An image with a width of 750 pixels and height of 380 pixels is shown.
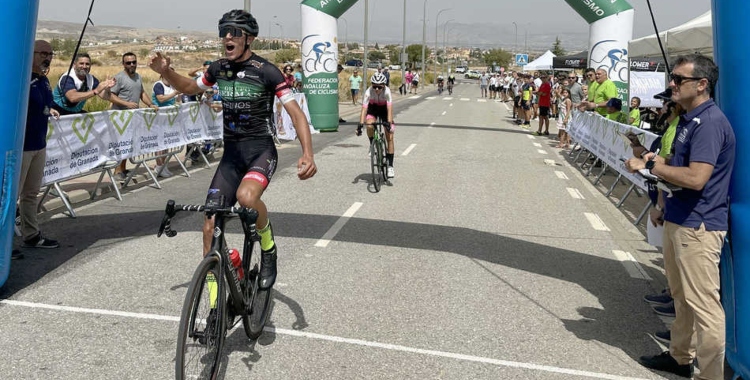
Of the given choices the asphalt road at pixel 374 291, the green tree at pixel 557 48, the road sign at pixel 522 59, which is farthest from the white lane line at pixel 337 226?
the green tree at pixel 557 48

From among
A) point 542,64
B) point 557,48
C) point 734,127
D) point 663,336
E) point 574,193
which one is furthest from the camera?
point 557,48

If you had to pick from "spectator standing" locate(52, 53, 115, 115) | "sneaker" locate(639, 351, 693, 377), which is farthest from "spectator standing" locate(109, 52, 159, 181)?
"sneaker" locate(639, 351, 693, 377)

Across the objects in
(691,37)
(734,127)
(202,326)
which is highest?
(691,37)

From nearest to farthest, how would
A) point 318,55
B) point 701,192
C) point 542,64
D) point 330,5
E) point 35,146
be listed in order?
point 701,192, point 35,146, point 330,5, point 318,55, point 542,64

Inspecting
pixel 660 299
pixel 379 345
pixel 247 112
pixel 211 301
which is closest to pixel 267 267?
pixel 211 301

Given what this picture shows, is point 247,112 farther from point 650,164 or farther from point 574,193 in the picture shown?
point 574,193

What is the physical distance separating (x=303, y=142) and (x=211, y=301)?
3.93 ft

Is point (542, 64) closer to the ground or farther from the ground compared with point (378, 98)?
farther from the ground

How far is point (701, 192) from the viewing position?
4004mm

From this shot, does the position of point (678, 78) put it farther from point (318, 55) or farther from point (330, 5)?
point (318, 55)

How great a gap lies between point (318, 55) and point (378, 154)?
10668 mm

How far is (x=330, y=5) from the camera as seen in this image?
2028 centimetres

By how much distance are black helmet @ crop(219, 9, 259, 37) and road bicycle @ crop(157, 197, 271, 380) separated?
114cm

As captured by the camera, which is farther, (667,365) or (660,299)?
(660,299)
